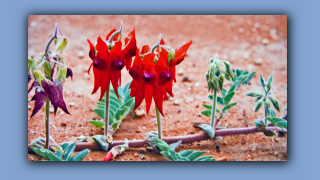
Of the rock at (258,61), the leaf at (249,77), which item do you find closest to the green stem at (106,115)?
the leaf at (249,77)

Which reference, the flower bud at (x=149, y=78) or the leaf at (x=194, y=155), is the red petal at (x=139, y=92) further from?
the leaf at (x=194, y=155)

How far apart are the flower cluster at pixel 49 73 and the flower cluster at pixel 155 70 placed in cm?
37

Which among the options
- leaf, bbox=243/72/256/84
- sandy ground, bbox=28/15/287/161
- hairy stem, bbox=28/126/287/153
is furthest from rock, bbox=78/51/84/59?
leaf, bbox=243/72/256/84

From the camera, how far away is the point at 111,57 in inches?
74.9

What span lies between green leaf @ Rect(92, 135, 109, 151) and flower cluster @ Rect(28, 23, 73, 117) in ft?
1.02

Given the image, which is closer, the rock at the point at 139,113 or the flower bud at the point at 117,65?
the flower bud at the point at 117,65

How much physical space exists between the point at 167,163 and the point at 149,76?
0.64 metres

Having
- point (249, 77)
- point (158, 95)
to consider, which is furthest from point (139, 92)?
point (249, 77)

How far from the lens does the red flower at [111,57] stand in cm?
189

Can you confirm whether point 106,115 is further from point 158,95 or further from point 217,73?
point 217,73
